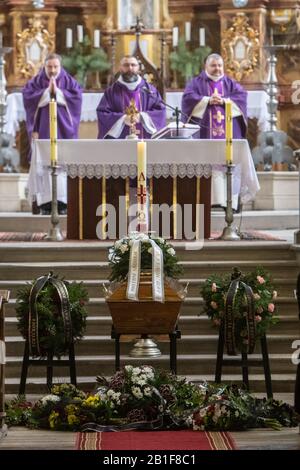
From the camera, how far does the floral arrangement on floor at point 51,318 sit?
1247 cm

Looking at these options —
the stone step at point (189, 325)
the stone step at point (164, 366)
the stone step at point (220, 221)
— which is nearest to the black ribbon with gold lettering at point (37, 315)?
the stone step at point (164, 366)

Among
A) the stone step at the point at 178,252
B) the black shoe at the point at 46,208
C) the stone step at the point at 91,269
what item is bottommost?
the stone step at the point at 91,269

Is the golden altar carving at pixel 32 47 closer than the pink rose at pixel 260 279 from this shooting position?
No

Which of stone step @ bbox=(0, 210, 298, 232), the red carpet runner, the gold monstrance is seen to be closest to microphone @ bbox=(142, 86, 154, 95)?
the gold monstrance

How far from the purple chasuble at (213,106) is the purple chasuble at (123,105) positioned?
0.70m

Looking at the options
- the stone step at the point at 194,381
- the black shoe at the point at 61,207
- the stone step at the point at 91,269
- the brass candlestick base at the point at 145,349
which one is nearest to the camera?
the stone step at the point at 194,381

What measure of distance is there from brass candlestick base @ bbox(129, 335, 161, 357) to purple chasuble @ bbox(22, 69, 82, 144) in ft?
21.6

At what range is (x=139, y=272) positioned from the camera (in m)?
12.7

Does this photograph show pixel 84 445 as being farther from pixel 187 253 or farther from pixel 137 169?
pixel 137 169

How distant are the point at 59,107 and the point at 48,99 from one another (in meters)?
0.30

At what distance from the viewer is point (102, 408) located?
11.6m

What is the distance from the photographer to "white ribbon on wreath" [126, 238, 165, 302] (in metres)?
12.5

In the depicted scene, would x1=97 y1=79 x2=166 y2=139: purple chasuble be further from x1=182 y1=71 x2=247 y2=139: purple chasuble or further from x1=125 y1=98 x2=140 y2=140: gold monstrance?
x1=182 y1=71 x2=247 y2=139: purple chasuble

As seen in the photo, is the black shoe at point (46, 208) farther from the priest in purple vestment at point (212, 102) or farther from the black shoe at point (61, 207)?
the priest in purple vestment at point (212, 102)
